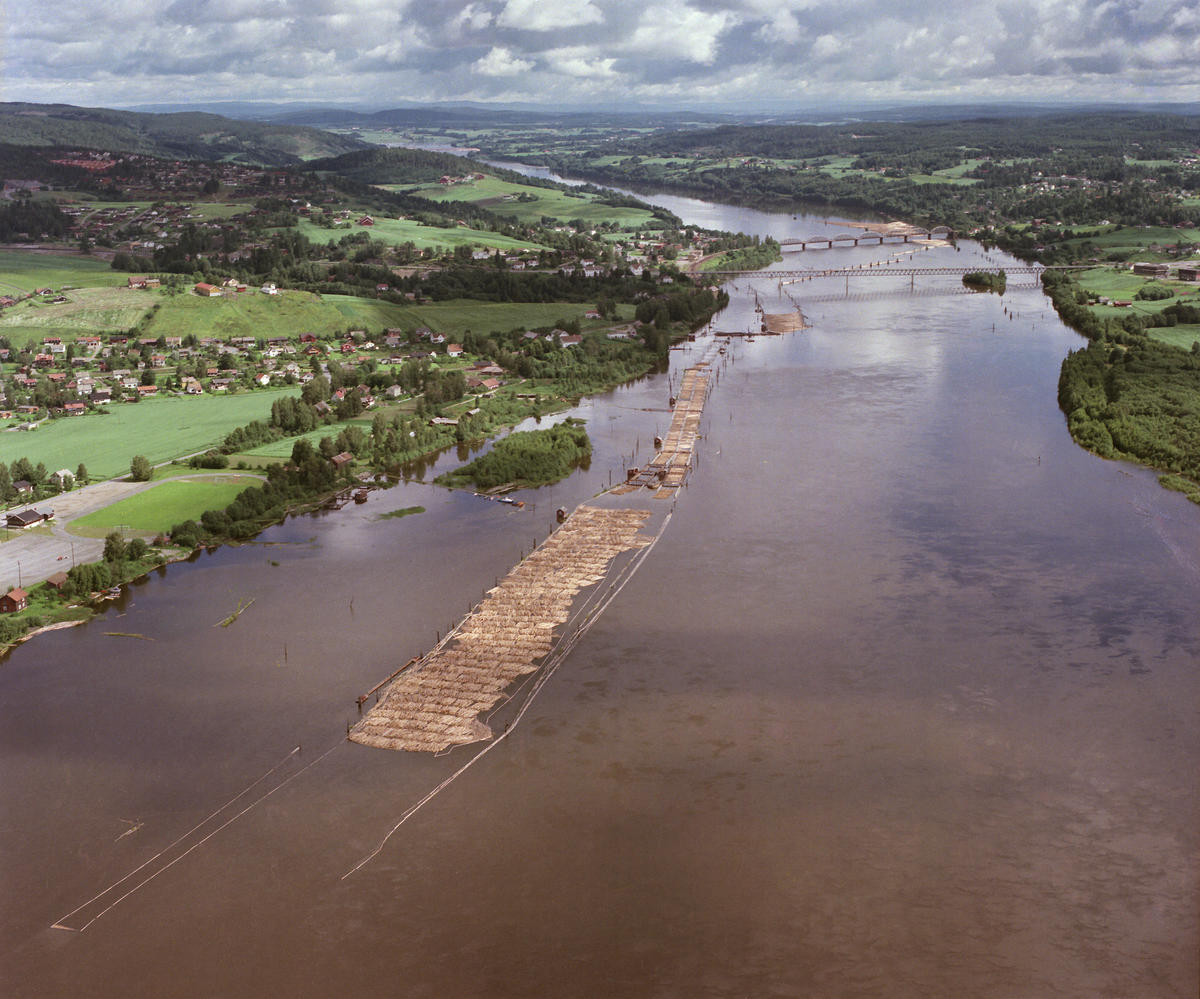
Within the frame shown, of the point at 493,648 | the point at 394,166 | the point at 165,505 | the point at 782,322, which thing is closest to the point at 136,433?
the point at 165,505

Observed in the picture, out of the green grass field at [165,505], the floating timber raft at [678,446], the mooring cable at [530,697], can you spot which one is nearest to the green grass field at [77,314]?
the green grass field at [165,505]

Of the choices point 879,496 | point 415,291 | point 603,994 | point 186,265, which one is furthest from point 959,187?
point 603,994

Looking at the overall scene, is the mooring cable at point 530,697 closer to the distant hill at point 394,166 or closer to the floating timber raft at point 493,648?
the floating timber raft at point 493,648

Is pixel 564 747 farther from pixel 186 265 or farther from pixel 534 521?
pixel 186 265

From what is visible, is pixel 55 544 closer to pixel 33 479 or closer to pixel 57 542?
pixel 57 542

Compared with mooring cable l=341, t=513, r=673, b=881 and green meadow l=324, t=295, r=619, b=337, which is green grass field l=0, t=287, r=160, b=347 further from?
mooring cable l=341, t=513, r=673, b=881
